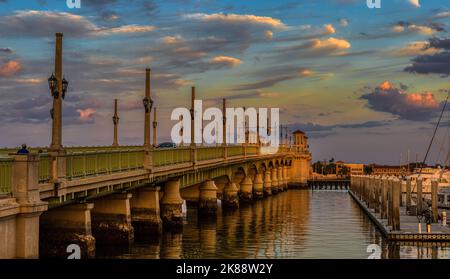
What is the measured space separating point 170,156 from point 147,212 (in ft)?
15.7

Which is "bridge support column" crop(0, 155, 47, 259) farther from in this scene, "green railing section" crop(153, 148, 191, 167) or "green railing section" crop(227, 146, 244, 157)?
"green railing section" crop(227, 146, 244, 157)

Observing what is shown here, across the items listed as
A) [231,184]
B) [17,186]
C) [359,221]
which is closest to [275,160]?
[231,184]

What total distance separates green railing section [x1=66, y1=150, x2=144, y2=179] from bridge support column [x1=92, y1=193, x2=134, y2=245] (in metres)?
3.11

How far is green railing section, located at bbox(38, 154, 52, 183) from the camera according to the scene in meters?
32.5

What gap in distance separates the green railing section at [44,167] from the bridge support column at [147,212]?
25.0 m

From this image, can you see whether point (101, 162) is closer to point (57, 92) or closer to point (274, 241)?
point (57, 92)

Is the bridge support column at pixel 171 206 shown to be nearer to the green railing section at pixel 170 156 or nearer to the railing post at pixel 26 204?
the green railing section at pixel 170 156

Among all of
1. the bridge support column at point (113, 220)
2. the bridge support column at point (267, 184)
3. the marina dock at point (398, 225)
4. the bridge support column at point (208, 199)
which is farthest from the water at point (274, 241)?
the bridge support column at point (267, 184)

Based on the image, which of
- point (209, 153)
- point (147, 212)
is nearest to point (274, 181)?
point (209, 153)

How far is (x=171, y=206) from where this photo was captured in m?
65.4

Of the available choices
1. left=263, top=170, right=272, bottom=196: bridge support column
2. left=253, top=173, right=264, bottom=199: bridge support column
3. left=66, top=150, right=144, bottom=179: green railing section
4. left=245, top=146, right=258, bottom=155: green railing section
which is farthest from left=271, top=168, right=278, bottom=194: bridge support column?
left=66, top=150, right=144, bottom=179: green railing section

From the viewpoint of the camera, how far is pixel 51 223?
4281cm

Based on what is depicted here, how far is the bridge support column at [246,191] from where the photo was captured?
4520 inches
